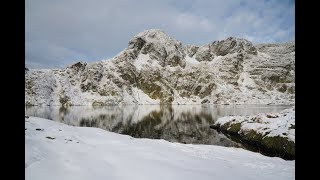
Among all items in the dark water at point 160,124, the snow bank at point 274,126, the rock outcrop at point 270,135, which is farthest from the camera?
the dark water at point 160,124

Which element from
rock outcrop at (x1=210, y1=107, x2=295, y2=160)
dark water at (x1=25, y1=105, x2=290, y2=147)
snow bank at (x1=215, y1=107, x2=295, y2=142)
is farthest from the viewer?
dark water at (x1=25, y1=105, x2=290, y2=147)

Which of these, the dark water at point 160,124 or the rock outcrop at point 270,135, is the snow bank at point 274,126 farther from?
the dark water at point 160,124

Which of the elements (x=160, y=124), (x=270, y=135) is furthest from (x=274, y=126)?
(x=160, y=124)

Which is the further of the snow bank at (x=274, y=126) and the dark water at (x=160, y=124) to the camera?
the dark water at (x=160, y=124)

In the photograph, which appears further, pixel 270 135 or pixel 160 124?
pixel 160 124

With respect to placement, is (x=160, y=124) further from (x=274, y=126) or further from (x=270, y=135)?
(x=270, y=135)

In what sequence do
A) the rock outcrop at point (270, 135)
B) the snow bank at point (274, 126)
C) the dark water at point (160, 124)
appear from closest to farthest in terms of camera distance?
the rock outcrop at point (270, 135)
the snow bank at point (274, 126)
the dark water at point (160, 124)

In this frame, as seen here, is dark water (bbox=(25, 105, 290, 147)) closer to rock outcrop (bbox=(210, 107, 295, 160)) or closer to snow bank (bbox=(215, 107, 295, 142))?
rock outcrop (bbox=(210, 107, 295, 160))

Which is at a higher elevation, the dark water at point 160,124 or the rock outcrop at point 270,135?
the rock outcrop at point 270,135

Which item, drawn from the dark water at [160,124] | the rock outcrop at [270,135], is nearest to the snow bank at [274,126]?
the rock outcrop at [270,135]

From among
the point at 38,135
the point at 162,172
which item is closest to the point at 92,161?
the point at 162,172

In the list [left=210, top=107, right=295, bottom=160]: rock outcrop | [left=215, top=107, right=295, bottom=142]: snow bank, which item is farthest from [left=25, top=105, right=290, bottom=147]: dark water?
[left=215, top=107, right=295, bottom=142]: snow bank
